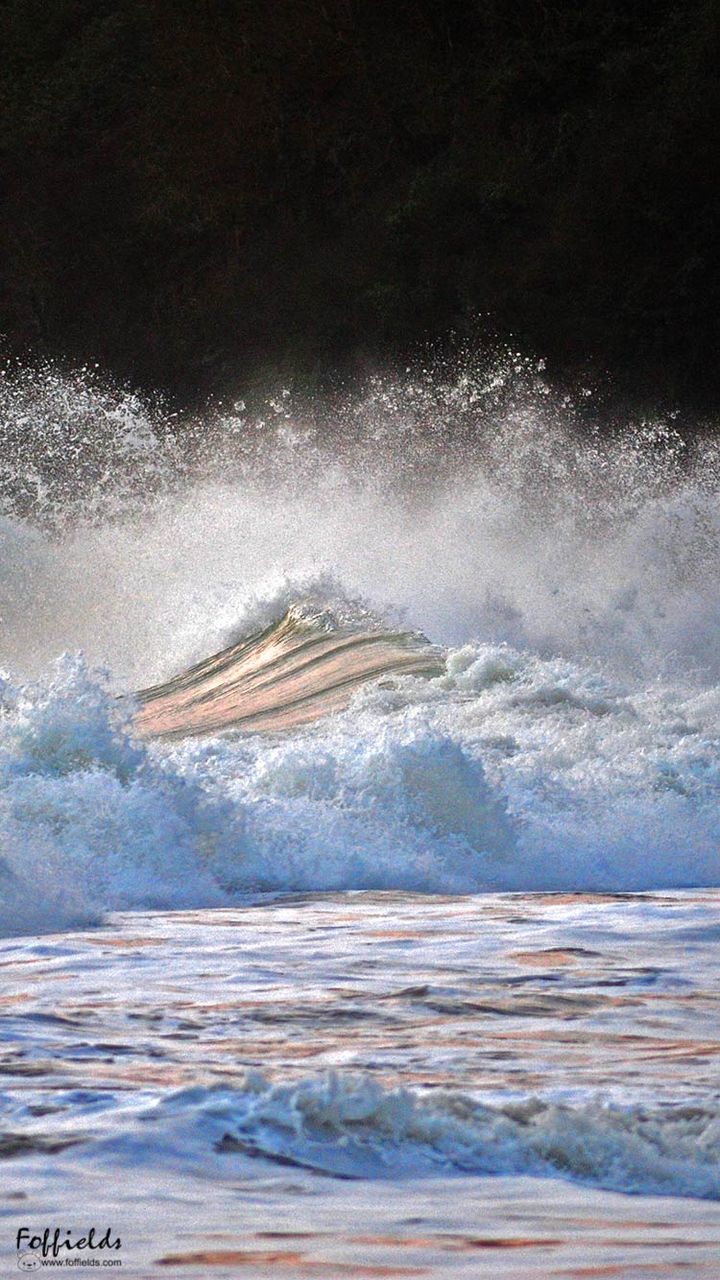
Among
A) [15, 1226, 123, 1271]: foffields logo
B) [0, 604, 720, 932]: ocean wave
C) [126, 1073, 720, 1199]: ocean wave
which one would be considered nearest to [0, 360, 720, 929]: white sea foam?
[0, 604, 720, 932]: ocean wave

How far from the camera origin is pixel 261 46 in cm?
3281

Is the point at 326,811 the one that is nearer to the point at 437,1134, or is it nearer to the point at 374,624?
the point at 437,1134

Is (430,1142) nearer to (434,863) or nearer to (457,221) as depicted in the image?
(434,863)

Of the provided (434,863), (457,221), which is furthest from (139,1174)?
(457,221)

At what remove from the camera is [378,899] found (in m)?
6.98

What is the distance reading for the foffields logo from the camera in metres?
2.56

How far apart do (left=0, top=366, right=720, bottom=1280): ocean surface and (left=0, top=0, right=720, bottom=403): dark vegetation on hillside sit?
842 cm

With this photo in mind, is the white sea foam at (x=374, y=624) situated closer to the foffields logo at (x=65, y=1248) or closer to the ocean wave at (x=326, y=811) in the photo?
the ocean wave at (x=326, y=811)

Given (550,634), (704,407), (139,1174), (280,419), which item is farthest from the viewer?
(280,419)

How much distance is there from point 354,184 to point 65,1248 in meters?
30.8

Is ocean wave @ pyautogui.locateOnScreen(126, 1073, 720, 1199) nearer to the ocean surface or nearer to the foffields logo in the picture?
the ocean surface

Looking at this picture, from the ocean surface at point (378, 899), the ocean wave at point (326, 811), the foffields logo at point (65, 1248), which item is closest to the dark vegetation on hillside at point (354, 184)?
the ocean surface at point (378, 899)

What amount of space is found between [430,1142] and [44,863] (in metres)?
3.84

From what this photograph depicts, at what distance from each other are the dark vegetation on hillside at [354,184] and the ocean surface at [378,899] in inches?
332
